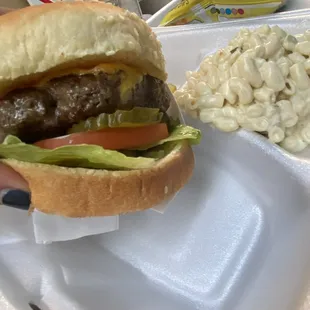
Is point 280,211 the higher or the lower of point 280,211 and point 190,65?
the lower

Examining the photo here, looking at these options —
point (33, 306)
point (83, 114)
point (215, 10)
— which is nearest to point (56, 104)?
point (83, 114)

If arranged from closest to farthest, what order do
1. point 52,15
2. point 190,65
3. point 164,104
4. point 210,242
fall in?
point 52,15
point 164,104
point 210,242
point 190,65

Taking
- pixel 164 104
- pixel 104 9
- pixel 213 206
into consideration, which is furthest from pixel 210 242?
pixel 104 9

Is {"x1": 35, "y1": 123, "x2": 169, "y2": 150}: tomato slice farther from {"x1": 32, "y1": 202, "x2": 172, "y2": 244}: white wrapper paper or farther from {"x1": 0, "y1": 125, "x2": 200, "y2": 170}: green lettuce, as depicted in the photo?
{"x1": 32, "y1": 202, "x2": 172, "y2": 244}: white wrapper paper

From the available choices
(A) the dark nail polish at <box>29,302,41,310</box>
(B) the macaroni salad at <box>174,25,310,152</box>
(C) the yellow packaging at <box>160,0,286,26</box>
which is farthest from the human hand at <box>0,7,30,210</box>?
(C) the yellow packaging at <box>160,0,286,26</box>

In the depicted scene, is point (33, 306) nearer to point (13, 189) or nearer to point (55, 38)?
point (13, 189)

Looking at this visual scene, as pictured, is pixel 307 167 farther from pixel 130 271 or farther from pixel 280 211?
pixel 130 271

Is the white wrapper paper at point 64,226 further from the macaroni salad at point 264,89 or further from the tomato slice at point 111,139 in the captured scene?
the macaroni salad at point 264,89
